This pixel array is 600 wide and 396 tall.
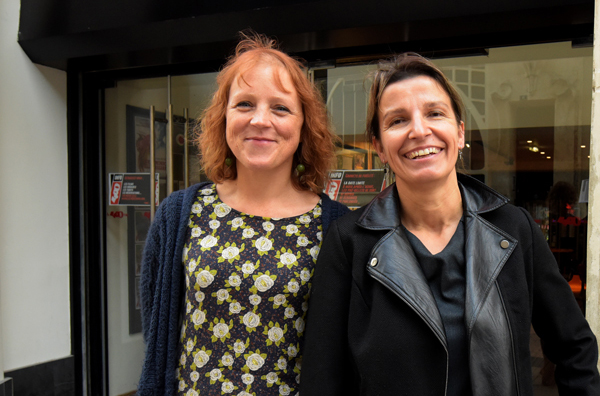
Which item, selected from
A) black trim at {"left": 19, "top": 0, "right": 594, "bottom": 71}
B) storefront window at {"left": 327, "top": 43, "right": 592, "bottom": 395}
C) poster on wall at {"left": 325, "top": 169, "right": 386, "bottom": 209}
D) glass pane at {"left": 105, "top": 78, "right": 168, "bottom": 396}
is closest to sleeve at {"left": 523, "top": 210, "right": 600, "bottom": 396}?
storefront window at {"left": 327, "top": 43, "right": 592, "bottom": 395}

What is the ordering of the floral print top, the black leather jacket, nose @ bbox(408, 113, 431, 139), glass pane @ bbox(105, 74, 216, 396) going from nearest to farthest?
1. the black leather jacket
2. nose @ bbox(408, 113, 431, 139)
3. the floral print top
4. glass pane @ bbox(105, 74, 216, 396)

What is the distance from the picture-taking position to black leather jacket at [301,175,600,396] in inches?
51.1

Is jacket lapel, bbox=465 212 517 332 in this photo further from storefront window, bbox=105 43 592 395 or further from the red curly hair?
storefront window, bbox=105 43 592 395

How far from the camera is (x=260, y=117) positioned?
161cm

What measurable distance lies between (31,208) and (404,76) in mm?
3127

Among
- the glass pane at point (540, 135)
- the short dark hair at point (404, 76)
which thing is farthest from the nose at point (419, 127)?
the glass pane at point (540, 135)

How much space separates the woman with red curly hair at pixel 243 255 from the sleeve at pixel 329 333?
17cm

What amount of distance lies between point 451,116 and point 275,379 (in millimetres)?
1004

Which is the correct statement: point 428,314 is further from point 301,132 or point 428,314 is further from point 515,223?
point 301,132

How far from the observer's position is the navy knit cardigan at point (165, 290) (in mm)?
1656

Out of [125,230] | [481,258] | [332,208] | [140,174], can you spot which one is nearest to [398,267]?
[481,258]

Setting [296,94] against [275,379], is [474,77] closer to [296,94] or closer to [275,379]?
[296,94]

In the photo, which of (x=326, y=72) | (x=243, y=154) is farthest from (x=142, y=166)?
(x=243, y=154)

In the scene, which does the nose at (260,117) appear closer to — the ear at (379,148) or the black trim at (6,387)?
the ear at (379,148)
